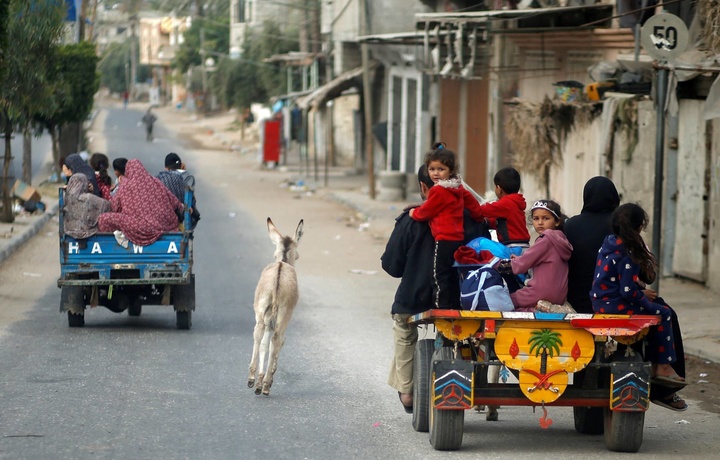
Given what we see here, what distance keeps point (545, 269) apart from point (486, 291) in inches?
15.9

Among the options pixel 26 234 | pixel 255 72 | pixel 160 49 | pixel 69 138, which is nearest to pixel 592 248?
pixel 26 234

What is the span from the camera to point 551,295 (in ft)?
23.5

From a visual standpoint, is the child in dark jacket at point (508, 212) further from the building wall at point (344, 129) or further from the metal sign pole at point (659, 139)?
the building wall at point (344, 129)

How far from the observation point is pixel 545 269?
7.15 meters

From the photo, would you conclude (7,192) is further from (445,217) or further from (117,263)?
(445,217)

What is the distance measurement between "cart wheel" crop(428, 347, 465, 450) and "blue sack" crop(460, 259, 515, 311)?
1.13 ft

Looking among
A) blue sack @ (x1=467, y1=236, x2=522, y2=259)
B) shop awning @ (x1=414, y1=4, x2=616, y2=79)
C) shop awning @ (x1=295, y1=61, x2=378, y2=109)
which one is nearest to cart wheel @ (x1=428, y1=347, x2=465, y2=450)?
blue sack @ (x1=467, y1=236, x2=522, y2=259)

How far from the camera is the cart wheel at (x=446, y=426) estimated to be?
705 cm

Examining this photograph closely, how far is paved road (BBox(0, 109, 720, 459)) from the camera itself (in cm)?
732

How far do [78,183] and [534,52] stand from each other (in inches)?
527

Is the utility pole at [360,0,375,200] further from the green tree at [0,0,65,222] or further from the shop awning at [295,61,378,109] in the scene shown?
the green tree at [0,0,65,222]

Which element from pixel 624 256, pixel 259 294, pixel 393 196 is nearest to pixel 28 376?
pixel 259 294

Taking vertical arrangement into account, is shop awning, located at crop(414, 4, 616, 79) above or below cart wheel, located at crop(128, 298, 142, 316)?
above

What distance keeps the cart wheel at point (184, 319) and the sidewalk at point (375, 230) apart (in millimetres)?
5029
